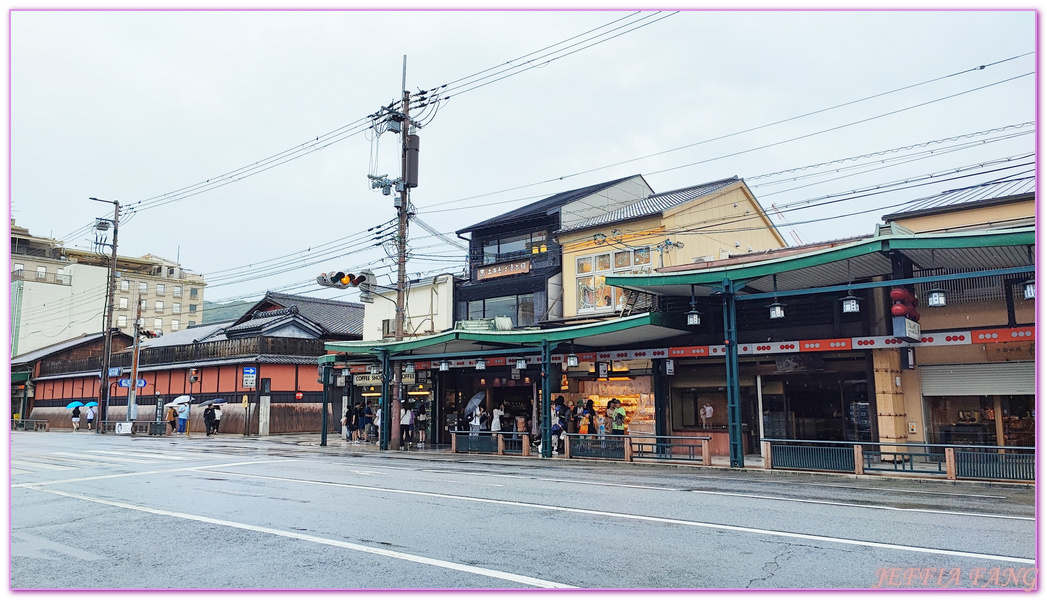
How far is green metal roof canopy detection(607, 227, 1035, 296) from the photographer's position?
52.1ft

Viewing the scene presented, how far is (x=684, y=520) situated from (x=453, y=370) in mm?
21212

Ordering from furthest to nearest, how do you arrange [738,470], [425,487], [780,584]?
[738,470] < [425,487] < [780,584]

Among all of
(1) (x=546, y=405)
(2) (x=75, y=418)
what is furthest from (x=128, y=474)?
(2) (x=75, y=418)

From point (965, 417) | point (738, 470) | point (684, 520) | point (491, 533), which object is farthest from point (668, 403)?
point (491, 533)

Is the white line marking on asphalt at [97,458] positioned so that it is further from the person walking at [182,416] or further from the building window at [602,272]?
the person walking at [182,416]

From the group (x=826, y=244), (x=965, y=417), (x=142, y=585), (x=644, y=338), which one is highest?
(x=826, y=244)

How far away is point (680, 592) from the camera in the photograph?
6.23 m

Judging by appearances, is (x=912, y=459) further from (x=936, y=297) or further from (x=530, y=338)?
(x=530, y=338)

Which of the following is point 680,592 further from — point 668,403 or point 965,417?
point 668,403

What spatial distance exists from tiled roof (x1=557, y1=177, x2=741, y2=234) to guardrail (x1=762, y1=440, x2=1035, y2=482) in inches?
499

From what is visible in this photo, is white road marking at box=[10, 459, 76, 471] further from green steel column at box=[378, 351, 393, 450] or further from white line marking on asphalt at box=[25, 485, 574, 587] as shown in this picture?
green steel column at box=[378, 351, 393, 450]

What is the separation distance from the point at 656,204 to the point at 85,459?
76.0ft

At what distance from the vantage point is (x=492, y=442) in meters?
24.7

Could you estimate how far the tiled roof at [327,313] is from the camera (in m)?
48.4
